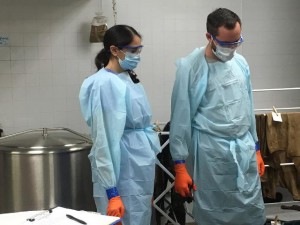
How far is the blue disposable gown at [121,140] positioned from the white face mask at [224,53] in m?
0.41

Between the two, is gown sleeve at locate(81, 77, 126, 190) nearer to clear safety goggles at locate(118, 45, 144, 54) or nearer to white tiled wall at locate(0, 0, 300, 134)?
clear safety goggles at locate(118, 45, 144, 54)

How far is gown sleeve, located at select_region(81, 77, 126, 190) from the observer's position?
1.70 meters

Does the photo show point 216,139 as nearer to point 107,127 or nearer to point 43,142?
point 107,127

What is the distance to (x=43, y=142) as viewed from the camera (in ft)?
8.24

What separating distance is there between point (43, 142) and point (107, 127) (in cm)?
90

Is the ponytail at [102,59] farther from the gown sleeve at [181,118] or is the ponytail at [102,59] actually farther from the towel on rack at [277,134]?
the towel on rack at [277,134]

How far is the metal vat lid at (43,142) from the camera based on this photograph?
Answer: 245cm

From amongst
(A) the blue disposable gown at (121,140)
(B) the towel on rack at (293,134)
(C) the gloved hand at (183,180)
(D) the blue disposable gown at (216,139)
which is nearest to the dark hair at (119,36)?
(A) the blue disposable gown at (121,140)

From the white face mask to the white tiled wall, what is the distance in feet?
4.33

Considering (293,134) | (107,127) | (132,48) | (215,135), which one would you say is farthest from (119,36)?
(293,134)

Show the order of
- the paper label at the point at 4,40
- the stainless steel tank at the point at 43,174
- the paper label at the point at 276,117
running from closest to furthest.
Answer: the stainless steel tank at the point at 43,174 < the paper label at the point at 276,117 < the paper label at the point at 4,40

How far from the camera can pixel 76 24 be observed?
312cm

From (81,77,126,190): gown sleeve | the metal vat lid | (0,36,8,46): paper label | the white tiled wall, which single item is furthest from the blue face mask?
(0,36,8,46): paper label

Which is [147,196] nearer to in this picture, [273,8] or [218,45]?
[218,45]
